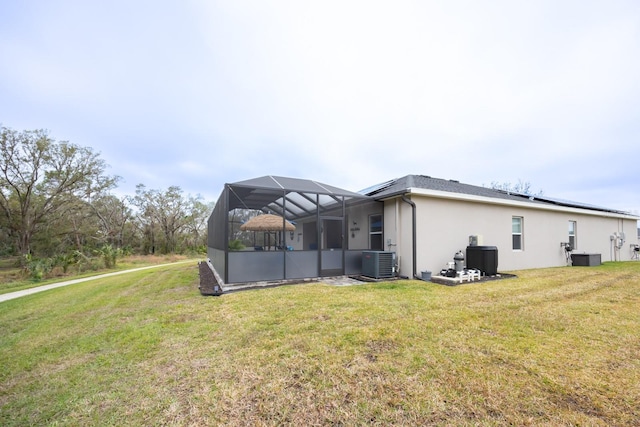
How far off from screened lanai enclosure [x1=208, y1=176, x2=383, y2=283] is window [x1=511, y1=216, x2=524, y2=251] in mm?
5478

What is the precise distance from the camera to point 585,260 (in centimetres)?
1096

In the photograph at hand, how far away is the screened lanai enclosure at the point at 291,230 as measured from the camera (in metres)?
6.85

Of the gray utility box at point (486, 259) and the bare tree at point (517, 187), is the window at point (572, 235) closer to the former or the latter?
the gray utility box at point (486, 259)

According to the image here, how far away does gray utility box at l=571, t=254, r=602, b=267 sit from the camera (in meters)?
10.9

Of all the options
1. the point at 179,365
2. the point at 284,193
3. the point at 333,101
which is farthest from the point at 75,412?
the point at 333,101

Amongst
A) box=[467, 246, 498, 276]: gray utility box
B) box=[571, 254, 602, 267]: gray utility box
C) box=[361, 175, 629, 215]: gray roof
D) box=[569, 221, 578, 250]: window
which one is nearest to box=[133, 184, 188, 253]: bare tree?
box=[361, 175, 629, 215]: gray roof

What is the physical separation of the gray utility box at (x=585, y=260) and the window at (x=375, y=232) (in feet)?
30.6

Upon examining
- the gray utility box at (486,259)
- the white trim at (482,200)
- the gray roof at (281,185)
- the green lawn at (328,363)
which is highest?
the gray roof at (281,185)

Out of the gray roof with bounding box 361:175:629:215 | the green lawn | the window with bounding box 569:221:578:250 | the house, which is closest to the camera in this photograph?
the green lawn

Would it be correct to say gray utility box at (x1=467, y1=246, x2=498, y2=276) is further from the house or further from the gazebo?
the gazebo

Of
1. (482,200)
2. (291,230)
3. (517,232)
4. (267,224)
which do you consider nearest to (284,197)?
(267,224)

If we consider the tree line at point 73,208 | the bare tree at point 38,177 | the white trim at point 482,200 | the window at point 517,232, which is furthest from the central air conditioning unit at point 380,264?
the bare tree at point 38,177

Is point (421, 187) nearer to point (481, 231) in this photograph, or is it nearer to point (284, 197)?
point (481, 231)

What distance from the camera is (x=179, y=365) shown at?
108 inches
